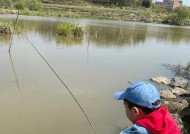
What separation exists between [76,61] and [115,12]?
60.0 meters

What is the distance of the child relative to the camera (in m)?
1.94

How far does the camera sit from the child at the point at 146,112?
1.94 meters

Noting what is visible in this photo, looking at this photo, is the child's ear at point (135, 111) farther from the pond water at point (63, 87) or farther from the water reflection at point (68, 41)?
the water reflection at point (68, 41)

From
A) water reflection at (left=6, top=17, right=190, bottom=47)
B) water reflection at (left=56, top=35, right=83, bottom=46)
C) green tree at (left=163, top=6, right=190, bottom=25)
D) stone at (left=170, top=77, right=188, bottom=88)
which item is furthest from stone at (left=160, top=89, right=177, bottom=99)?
green tree at (left=163, top=6, right=190, bottom=25)

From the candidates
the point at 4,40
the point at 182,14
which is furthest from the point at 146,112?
the point at 182,14

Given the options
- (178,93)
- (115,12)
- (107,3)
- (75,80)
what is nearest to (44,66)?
(75,80)

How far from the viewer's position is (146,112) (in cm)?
204

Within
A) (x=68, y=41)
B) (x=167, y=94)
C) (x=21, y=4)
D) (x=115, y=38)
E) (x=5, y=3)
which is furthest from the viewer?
(x=5, y=3)

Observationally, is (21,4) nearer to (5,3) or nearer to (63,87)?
(5,3)

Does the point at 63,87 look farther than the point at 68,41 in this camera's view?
No

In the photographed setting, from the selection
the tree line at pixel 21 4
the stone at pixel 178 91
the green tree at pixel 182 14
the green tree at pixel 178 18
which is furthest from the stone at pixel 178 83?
the green tree at pixel 182 14

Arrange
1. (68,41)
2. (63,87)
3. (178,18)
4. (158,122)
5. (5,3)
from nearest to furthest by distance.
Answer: (158,122), (63,87), (68,41), (5,3), (178,18)

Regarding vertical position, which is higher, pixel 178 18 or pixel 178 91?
pixel 178 91

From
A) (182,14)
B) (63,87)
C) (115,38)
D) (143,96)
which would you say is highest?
(143,96)
